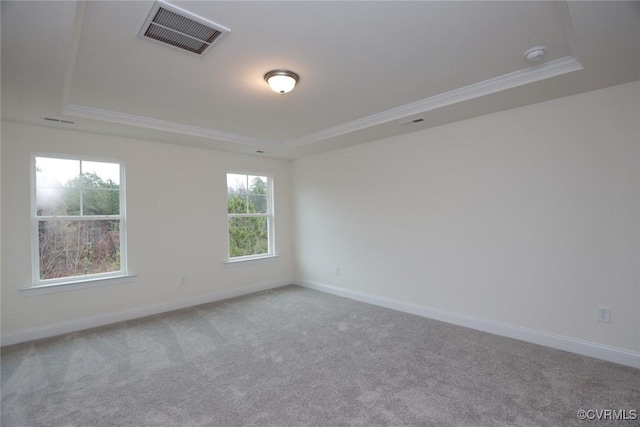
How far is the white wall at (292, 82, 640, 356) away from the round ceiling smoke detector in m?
0.87

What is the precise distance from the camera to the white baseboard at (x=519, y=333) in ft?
8.61

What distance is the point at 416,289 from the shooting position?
4.01 metres

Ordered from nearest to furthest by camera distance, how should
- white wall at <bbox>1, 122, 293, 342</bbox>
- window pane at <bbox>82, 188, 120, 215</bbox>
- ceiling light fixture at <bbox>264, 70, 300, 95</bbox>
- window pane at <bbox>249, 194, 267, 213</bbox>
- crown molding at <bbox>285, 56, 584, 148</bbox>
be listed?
crown molding at <bbox>285, 56, 584, 148</bbox>
ceiling light fixture at <bbox>264, 70, 300, 95</bbox>
white wall at <bbox>1, 122, 293, 342</bbox>
window pane at <bbox>82, 188, 120, 215</bbox>
window pane at <bbox>249, 194, 267, 213</bbox>

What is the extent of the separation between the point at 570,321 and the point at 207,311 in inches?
160

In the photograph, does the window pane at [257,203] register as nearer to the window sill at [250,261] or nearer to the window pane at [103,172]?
the window sill at [250,261]

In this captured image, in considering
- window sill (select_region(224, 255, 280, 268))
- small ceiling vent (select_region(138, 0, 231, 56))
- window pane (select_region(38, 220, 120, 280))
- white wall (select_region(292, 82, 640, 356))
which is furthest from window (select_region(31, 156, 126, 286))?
white wall (select_region(292, 82, 640, 356))

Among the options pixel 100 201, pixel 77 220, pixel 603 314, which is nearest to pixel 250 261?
pixel 100 201

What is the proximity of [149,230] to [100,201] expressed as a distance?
2.14 feet

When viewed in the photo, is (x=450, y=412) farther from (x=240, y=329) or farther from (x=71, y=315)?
(x=71, y=315)

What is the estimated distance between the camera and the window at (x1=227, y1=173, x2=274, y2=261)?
16.8ft

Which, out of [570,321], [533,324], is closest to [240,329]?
[533,324]

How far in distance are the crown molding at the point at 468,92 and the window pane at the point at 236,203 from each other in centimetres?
190

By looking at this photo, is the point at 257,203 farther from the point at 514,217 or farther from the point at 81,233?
the point at 514,217

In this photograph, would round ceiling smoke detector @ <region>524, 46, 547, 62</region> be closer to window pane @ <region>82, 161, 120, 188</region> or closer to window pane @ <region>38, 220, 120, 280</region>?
window pane @ <region>82, 161, 120, 188</region>
